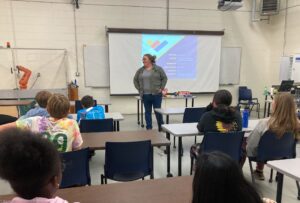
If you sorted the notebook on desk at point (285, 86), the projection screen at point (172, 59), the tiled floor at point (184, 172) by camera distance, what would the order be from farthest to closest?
the projection screen at point (172, 59) → the notebook on desk at point (285, 86) → the tiled floor at point (184, 172)

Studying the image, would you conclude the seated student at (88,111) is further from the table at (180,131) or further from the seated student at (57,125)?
the seated student at (57,125)

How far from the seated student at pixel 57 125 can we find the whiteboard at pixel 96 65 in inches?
180

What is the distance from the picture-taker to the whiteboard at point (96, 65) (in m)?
6.40

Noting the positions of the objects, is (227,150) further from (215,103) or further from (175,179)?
(175,179)

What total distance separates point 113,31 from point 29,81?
2.43 metres

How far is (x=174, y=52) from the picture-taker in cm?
687

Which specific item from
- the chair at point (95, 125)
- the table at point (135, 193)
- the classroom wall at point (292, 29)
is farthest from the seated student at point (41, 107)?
the classroom wall at point (292, 29)

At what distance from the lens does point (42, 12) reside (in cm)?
604

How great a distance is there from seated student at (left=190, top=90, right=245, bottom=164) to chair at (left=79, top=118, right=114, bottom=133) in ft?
3.79

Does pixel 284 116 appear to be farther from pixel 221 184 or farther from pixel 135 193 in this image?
pixel 221 184

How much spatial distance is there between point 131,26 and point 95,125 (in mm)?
4223

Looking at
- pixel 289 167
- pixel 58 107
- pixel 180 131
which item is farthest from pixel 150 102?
pixel 289 167

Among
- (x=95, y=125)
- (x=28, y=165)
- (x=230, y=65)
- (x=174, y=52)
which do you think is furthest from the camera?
(x=230, y=65)

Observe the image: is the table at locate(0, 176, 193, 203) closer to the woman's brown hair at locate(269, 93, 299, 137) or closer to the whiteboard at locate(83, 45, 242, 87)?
the woman's brown hair at locate(269, 93, 299, 137)
